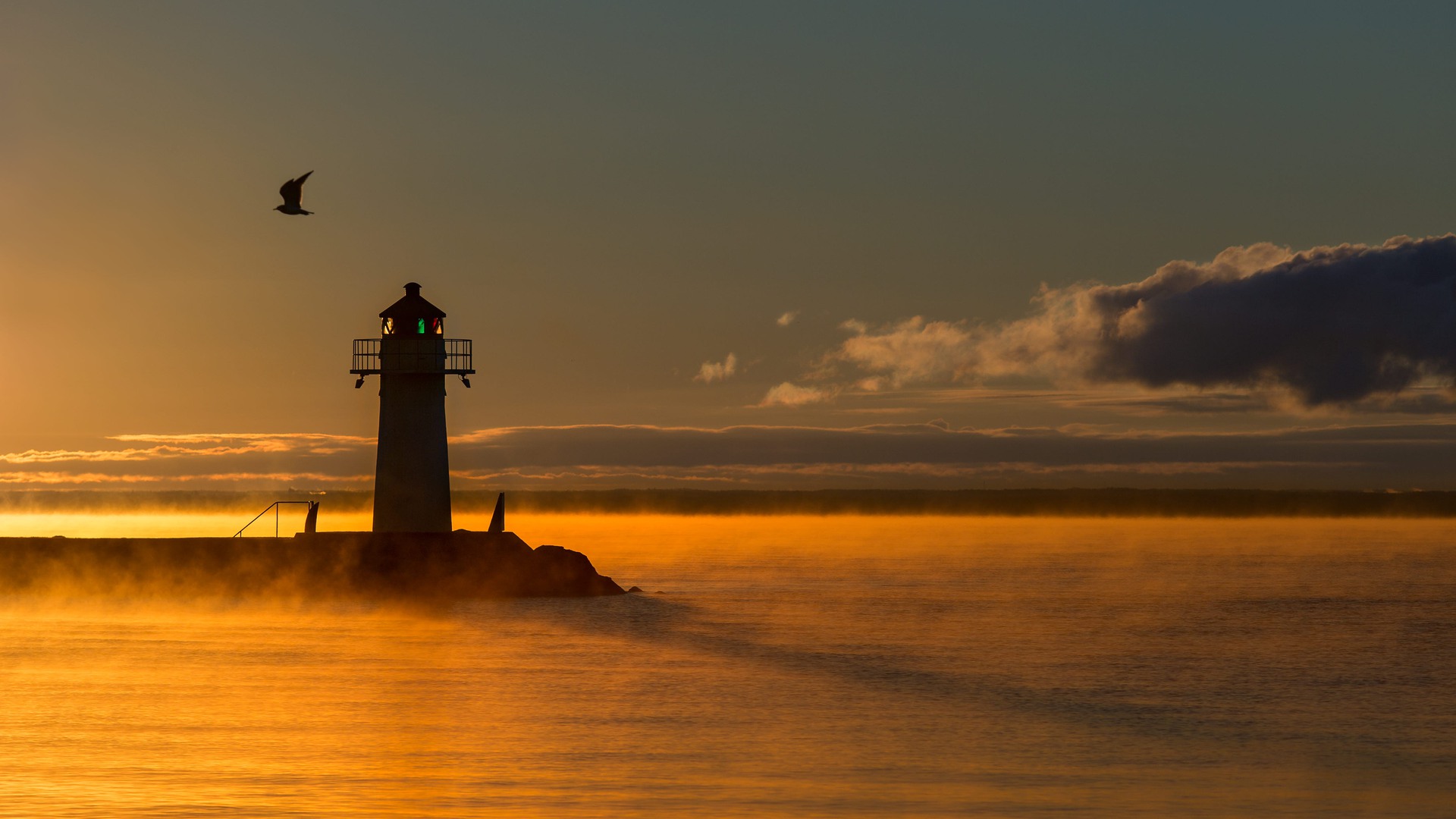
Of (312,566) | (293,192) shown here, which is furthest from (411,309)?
(293,192)

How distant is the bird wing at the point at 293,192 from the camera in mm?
24859

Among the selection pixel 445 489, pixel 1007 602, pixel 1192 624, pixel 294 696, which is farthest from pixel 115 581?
pixel 1192 624

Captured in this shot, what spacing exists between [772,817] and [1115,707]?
12.4 m

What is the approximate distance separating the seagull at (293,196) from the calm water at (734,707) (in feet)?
28.3

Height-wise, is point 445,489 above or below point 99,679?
above

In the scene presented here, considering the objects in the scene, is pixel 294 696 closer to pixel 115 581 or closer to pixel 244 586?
pixel 244 586

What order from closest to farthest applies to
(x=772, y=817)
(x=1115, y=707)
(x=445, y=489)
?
(x=772, y=817)
(x=1115, y=707)
(x=445, y=489)

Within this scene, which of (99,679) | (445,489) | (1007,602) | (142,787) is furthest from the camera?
(1007,602)

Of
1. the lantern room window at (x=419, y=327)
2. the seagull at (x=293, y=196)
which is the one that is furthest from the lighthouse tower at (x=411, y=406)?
the seagull at (x=293, y=196)

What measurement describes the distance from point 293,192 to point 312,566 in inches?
912

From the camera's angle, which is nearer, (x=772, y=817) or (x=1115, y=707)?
(x=772, y=817)

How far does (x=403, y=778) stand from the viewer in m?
22.0

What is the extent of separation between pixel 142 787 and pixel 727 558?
Answer: 74378 mm

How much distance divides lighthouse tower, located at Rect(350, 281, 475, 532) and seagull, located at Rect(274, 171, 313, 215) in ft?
54.9
